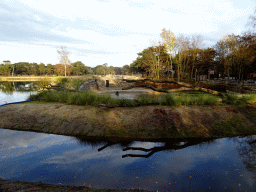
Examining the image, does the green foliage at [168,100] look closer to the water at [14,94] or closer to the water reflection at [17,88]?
the water at [14,94]

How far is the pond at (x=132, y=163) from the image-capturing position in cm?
527

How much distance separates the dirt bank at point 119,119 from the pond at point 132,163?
37.6 inches

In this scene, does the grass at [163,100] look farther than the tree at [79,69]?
No

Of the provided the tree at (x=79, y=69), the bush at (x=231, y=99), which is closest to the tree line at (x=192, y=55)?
the bush at (x=231, y=99)

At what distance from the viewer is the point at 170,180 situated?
539cm

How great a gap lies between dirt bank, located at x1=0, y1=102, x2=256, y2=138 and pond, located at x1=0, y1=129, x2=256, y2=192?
0.95 metres

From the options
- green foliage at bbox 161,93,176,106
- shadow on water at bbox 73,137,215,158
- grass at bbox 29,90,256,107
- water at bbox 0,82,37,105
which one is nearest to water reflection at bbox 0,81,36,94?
water at bbox 0,82,37,105

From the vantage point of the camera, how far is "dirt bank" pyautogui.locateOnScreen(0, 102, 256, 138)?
9.91 meters

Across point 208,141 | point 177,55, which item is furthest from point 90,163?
point 177,55

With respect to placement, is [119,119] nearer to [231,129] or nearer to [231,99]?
[231,129]

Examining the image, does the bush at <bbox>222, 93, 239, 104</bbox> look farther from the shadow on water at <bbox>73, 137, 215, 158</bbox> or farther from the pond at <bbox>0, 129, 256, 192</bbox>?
the shadow on water at <bbox>73, 137, 215, 158</bbox>

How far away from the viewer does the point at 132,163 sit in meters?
6.53

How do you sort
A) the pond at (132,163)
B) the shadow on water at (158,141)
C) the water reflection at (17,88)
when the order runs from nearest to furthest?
1. the pond at (132,163)
2. the shadow on water at (158,141)
3. the water reflection at (17,88)

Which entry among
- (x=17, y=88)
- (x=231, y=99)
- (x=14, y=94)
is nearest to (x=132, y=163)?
(x=231, y=99)
